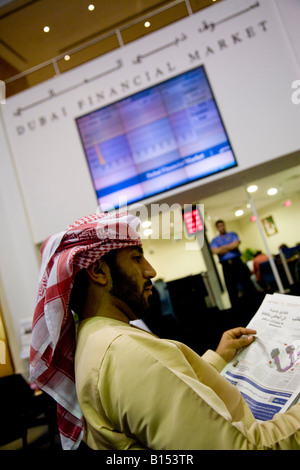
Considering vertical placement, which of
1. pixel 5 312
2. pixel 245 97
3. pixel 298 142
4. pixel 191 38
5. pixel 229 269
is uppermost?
pixel 191 38

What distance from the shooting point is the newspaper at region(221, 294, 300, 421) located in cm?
87

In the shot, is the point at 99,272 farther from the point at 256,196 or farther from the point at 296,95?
the point at 256,196

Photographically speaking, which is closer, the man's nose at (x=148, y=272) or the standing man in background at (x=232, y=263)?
the man's nose at (x=148, y=272)

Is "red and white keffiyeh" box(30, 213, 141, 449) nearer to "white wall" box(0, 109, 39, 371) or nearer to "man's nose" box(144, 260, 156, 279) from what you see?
"man's nose" box(144, 260, 156, 279)

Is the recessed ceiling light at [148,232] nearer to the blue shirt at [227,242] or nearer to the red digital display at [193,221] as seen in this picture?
the red digital display at [193,221]

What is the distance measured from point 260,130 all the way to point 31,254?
3649 mm

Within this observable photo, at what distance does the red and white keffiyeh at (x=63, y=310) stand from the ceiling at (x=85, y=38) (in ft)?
11.7

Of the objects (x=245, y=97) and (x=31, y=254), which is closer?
(x=245, y=97)

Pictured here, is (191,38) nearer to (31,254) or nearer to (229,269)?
(229,269)

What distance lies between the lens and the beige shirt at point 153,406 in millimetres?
604

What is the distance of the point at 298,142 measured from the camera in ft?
12.9

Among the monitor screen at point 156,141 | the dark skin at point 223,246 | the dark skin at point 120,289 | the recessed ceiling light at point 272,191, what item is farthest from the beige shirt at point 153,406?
the recessed ceiling light at point 272,191

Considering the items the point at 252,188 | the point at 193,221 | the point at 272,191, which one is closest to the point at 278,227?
the point at 272,191
